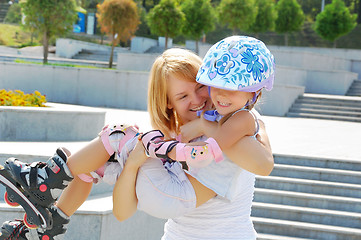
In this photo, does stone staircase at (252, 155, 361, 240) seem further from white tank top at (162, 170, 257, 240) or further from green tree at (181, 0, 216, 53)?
green tree at (181, 0, 216, 53)

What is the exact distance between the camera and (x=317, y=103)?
1430 cm

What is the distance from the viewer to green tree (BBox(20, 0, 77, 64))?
17.0 m

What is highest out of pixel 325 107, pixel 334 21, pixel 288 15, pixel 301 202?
pixel 288 15

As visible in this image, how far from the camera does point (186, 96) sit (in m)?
2.29

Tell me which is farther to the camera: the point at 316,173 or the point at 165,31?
the point at 165,31

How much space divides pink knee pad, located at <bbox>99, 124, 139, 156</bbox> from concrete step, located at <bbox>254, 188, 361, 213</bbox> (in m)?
3.62

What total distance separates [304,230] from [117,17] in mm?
15686

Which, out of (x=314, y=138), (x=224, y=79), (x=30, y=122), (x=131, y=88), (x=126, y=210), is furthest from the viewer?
(x=131, y=88)

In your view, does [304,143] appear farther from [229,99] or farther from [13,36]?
[13,36]

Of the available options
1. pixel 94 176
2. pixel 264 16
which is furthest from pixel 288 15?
pixel 94 176

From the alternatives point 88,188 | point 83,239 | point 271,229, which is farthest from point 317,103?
point 88,188

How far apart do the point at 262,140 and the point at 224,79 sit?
29 cm

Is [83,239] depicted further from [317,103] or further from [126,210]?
[317,103]

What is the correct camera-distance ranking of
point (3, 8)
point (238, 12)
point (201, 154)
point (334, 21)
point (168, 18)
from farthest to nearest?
point (3, 8), point (334, 21), point (168, 18), point (238, 12), point (201, 154)
